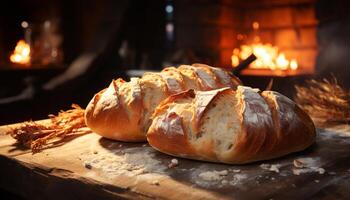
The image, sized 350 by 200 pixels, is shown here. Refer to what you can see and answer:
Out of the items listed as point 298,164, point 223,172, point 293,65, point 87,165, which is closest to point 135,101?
point 87,165

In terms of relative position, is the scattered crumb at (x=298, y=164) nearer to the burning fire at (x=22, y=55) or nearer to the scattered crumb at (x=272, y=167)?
the scattered crumb at (x=272, y=167)

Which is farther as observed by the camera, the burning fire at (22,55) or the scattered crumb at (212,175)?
the burning fire at (22,55)

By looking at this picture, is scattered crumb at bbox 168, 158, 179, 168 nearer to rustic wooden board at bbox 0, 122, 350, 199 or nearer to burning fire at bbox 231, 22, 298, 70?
rustic wooden board at bbox 0, 122, 350, 199

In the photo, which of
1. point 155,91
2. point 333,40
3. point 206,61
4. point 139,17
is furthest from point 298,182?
point 139,17

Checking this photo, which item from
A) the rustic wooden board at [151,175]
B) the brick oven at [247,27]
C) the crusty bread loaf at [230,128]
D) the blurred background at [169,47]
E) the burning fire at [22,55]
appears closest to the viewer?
the rustic wooden board at [151,175]

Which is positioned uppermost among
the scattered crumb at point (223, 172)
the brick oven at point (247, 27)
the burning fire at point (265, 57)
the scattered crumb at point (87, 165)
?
the brick oven at point (247, 27)

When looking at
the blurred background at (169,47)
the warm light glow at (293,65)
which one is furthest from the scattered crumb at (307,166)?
the warm light glow at (293,65)

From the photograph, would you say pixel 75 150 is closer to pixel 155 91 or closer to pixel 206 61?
pixel 155 91

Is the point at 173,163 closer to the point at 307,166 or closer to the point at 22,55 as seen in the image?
the point at 307,166
